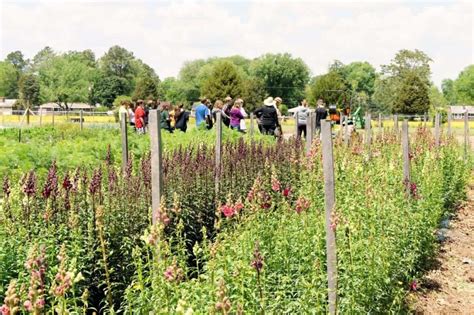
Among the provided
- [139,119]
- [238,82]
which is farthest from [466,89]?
[139,119]

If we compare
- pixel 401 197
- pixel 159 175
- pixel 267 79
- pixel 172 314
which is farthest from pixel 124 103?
pixel 267 79

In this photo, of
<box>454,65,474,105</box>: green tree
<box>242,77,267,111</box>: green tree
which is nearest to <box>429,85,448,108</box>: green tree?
<box>454,65,474,105</box>: green tree

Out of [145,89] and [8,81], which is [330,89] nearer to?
[145,89]

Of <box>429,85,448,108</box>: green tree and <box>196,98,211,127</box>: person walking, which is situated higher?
<box>429,85,448,108</box>: green tree

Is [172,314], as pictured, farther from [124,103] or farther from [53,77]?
[53,77]

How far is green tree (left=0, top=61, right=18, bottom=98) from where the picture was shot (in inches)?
4972

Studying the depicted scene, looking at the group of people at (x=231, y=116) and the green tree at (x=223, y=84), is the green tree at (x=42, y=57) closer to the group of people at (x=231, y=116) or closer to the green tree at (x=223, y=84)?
the green tree at (x=223, y=84)

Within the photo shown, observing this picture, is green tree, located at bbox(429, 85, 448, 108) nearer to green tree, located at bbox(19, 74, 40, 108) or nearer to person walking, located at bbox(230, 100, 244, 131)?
green tree, located at bbox(19, 74, 40, 108)

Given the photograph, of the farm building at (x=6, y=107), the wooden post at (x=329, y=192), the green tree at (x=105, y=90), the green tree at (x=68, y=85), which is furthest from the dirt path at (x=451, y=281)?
the green tree at (x=105, y=90)

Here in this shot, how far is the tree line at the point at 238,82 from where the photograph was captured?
7869 cm

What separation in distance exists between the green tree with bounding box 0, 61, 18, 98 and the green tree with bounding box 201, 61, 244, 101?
62830 mm

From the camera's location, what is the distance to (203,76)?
10981 cm

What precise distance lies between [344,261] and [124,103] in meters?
14.1

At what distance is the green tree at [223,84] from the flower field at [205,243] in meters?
69.4
